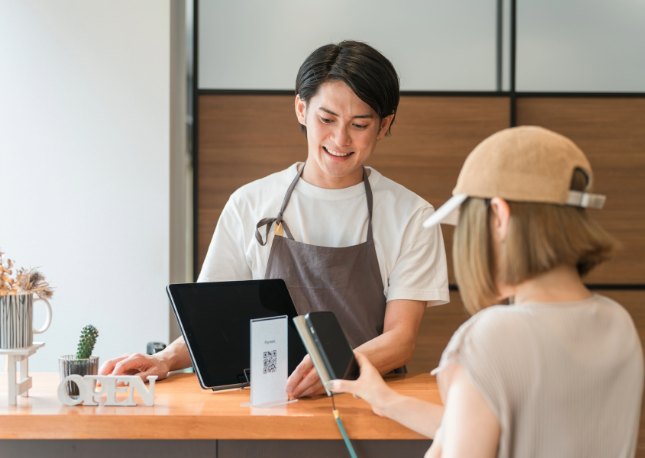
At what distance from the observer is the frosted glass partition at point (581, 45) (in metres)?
2.48

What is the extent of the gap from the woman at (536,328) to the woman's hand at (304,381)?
0.39 m

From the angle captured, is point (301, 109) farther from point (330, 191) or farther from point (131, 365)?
point (131, 365)

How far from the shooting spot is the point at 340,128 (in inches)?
53.7

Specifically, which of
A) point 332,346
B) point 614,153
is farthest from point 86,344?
point 614,153

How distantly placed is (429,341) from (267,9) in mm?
1636

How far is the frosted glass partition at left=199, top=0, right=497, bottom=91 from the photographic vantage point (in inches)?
96.7

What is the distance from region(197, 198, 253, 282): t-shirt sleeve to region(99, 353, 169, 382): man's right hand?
277 millimetres

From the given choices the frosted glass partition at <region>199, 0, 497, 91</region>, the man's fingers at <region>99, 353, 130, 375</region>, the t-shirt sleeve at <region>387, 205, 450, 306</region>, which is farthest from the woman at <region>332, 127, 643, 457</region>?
the frosted glass partition at <region>199, 0, 497, 91</region>

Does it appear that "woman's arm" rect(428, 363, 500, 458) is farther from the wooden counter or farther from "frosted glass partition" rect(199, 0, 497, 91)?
"frosted glass partition" rect(199, 0, 497, 91)

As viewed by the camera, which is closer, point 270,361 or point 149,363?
point 270,361

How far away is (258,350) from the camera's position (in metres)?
1.00

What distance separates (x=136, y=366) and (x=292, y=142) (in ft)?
4.82

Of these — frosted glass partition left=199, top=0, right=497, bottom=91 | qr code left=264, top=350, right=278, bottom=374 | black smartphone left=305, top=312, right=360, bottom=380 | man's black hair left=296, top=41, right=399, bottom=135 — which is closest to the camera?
black smartphone left=305, top=312, right=360, bottom=380

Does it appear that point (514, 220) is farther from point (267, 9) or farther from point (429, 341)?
point (267, 9)
